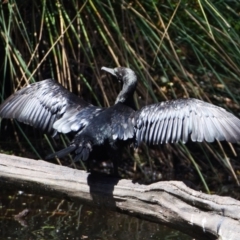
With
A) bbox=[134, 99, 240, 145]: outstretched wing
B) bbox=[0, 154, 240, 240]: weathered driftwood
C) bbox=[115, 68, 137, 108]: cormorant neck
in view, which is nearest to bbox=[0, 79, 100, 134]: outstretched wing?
bbox=[115, 68, 137, 108]: cormorant neck

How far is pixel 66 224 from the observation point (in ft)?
18.0

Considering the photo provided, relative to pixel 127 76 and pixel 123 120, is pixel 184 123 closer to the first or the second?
pixel 123 120

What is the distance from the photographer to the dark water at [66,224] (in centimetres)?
525

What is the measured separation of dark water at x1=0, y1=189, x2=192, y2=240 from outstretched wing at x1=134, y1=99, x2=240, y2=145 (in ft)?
3.72

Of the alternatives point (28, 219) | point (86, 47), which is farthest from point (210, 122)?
point (86, 47)

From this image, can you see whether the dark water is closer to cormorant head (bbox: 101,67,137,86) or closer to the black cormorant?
the black cormorant

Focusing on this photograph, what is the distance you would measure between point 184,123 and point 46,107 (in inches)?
35.0

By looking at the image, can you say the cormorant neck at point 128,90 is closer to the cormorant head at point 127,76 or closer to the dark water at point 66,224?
the cormorant head at point 127,76

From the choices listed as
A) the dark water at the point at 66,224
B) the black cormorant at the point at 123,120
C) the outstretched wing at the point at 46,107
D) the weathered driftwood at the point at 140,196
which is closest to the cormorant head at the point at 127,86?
the black cormorant at the point at 123,120

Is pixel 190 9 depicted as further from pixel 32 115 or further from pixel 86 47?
pixel 32 115

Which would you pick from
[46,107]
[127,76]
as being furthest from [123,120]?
[46,107]

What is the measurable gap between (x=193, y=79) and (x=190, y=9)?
52cm

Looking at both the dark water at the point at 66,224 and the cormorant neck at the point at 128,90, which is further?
the dark water at the point at 66,224

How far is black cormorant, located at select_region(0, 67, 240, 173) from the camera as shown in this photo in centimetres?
410
